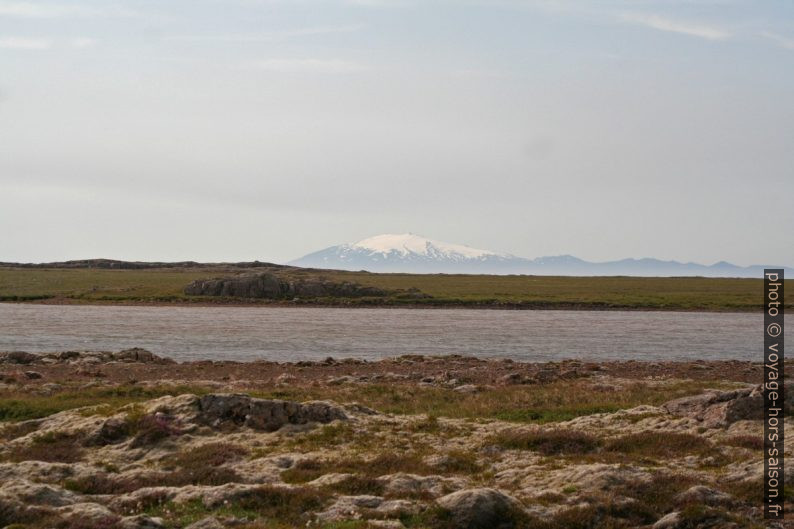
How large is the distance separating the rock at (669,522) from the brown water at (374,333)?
43790 mm

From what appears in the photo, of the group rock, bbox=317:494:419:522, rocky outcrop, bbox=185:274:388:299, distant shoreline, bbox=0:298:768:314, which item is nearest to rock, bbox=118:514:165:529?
rock, bbox=317:494:419:522

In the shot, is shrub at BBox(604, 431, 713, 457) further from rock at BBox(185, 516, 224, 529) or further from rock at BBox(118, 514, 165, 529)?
rock at BBox(118, 514, 165, 529)

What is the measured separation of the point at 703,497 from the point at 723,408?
28.4ft

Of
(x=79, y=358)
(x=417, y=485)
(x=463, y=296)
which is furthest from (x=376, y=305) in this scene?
(x=417, y=485)

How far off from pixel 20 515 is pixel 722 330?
282 feet

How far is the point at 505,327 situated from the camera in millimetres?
90375

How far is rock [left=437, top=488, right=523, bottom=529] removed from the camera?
17.3 m

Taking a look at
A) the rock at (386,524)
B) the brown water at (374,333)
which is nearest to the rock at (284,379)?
the brown water at (374,333)

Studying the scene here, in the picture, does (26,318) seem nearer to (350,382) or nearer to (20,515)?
(350,382)

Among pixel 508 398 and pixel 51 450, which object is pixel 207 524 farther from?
pixel 508 398

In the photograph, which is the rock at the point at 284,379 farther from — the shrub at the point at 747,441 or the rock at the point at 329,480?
the shrub at the point at 747,441

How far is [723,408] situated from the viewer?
26.2 metres

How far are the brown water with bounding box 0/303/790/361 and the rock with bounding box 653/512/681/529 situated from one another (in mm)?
43790

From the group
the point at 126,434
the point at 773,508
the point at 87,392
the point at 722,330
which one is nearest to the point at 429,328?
the point at 722,330
